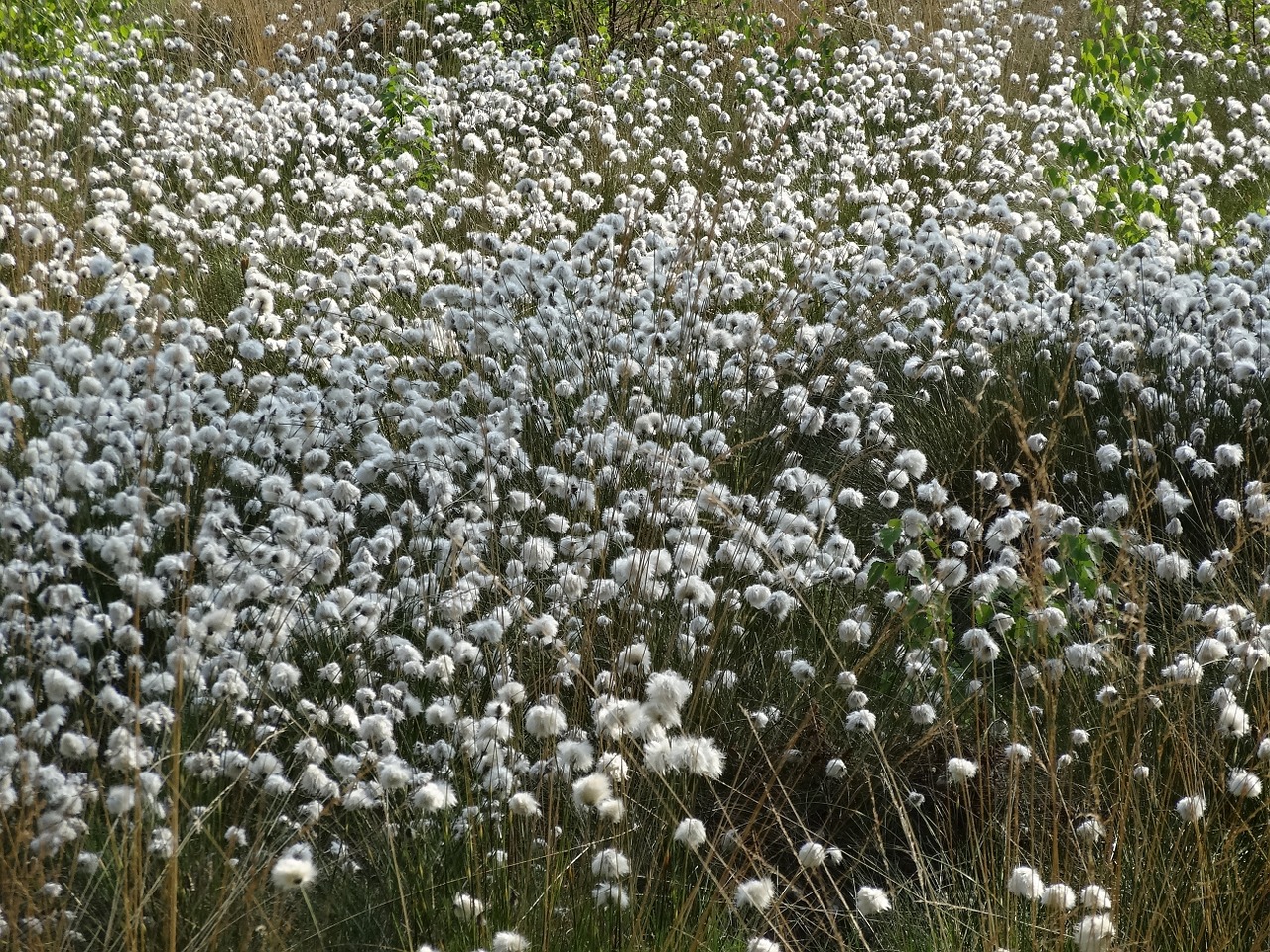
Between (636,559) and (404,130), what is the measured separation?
17.4ft

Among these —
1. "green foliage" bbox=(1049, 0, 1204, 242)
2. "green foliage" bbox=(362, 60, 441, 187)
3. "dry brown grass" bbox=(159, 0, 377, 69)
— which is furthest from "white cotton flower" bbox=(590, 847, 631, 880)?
"dry brown grass" bbox=(159, 0, 377, 69)

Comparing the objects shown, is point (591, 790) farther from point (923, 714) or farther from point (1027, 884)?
point (923, 714)

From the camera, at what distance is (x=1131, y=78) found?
20.5 ft

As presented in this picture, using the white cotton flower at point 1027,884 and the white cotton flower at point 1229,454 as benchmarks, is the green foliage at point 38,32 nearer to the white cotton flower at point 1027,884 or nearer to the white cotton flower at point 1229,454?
the white cotton flower at point 1229,454

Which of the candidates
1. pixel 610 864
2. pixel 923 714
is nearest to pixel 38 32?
pixel 923 714

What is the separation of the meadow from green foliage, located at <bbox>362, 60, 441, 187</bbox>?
0.05 metres

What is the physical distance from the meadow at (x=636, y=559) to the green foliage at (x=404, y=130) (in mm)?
54

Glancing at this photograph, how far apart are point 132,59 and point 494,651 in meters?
7.96

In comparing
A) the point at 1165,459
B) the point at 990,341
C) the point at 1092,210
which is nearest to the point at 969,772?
the point at 1165,459

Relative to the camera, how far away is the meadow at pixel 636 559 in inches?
89.2

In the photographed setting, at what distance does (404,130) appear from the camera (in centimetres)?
766

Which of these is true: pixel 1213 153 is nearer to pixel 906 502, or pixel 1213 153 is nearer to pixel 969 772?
pixel 906 502

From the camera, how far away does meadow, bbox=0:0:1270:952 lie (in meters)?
2.27

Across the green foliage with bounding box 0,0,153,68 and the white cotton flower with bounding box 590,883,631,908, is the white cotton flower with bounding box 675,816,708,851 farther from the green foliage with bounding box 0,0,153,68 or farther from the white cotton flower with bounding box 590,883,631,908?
the green foliage with bounding box 0,0,153,68
